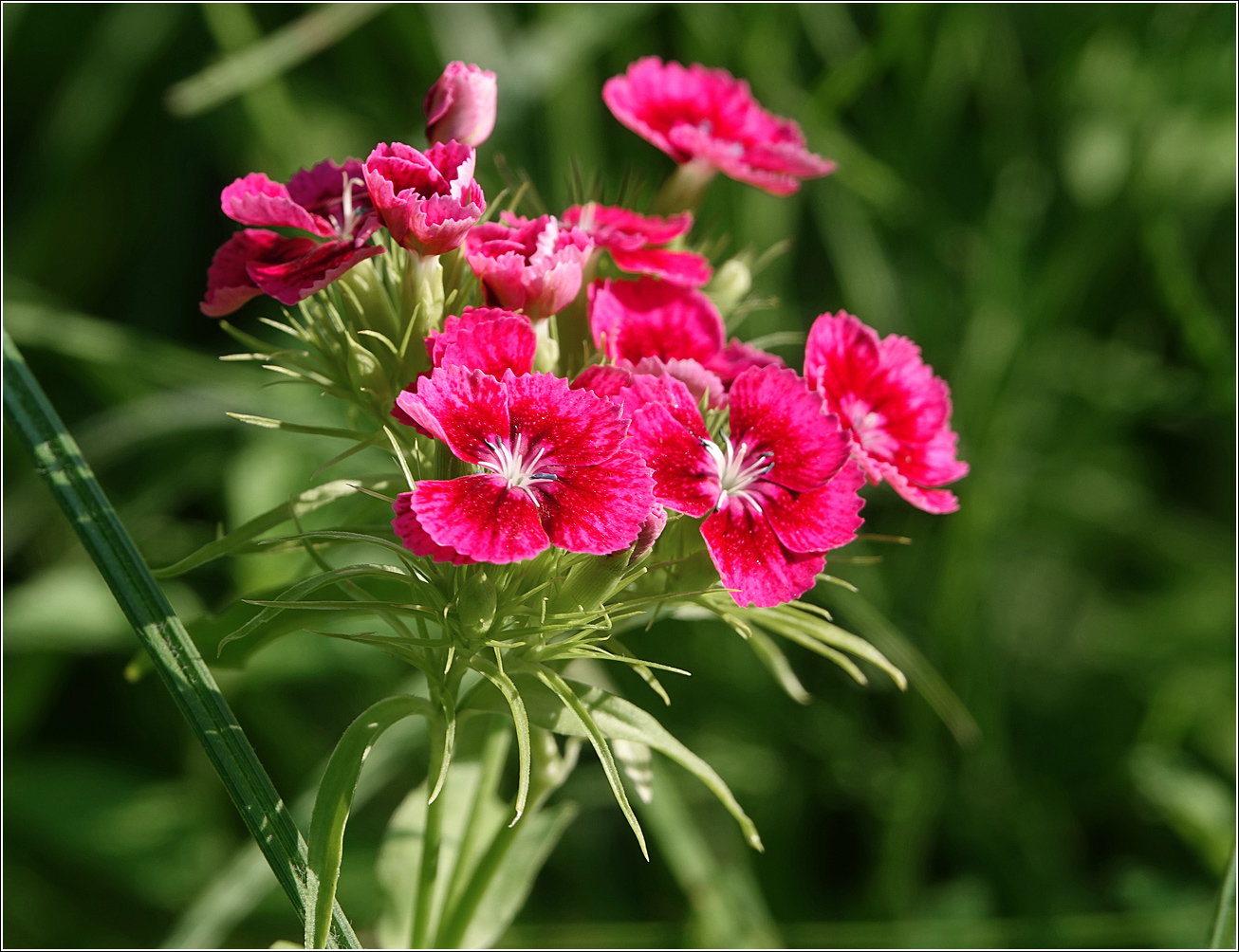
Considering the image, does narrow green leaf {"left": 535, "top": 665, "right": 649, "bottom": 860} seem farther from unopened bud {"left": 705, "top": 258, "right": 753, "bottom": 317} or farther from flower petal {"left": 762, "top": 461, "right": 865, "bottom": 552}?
unopened bud {"left": 705, "top": 258, "right": 753, "bottom": 317}

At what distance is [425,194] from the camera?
3.96 ft

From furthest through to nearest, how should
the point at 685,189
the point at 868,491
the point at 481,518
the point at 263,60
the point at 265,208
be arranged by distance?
the point at 868,491 → the point at 263,60 → the point at 685,189 → the point at 265,208 → the point at 481,518

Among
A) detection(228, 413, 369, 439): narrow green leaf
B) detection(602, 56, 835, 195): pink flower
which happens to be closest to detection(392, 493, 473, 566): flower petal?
detection(228, 413, 369, 439): narrow green leaf

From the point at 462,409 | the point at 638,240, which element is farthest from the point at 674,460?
the point at 638,240

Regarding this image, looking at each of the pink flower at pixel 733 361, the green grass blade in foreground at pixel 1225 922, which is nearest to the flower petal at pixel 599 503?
the pink flower at pixel 733 361

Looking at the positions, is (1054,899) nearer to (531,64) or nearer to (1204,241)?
(1204,241)

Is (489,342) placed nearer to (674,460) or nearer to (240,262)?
(674,460)

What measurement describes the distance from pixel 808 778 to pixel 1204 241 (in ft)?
5.87

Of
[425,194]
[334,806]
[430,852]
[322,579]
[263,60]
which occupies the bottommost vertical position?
[430,852]

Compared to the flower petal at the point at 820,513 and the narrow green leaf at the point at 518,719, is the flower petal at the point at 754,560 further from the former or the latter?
the narrow green leaf at the point at 518,719

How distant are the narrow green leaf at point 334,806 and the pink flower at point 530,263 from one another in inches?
19.3

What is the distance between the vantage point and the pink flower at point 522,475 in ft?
3.35

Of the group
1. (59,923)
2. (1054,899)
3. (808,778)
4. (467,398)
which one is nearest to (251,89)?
(467,398)

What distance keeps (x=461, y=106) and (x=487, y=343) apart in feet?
1.27
